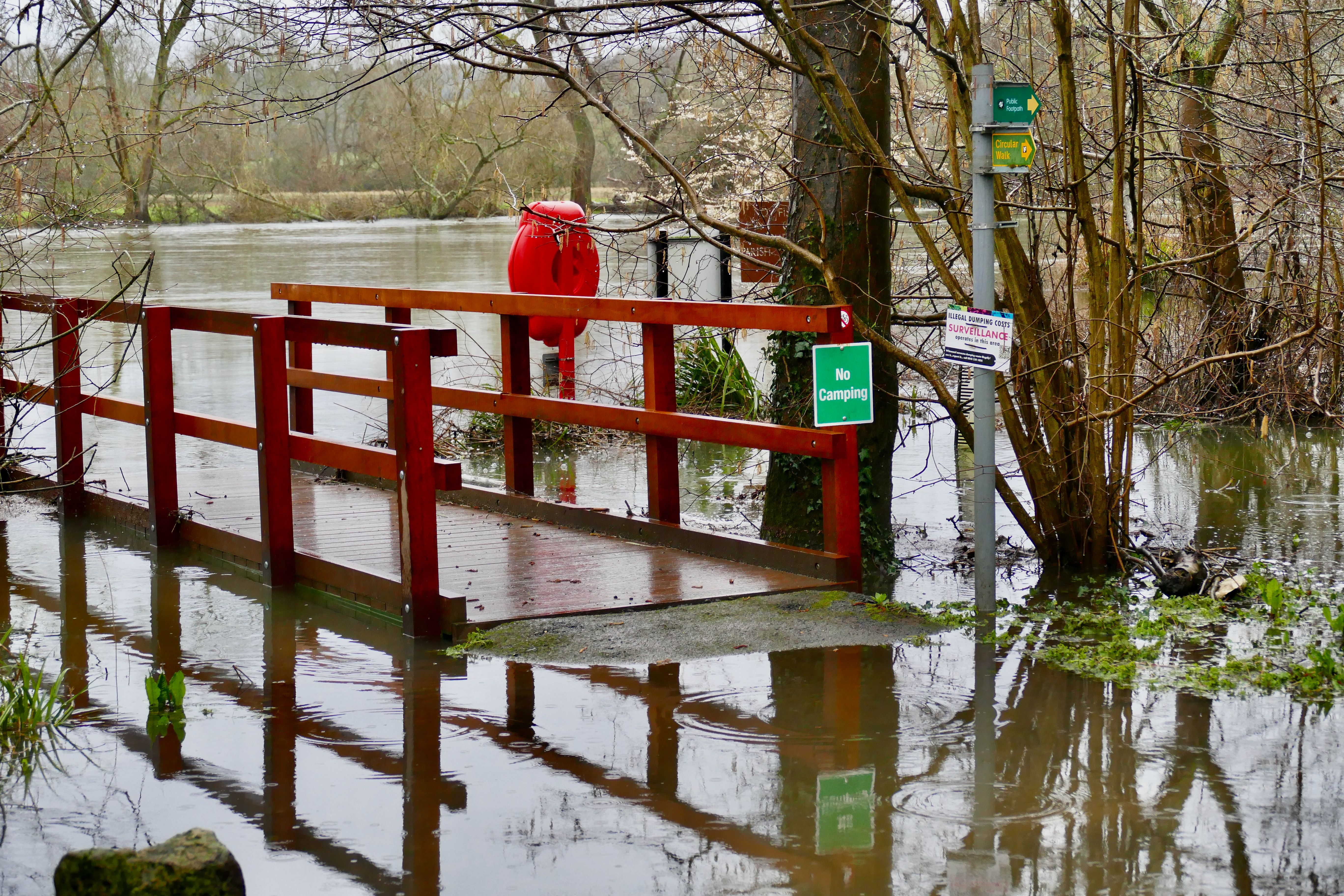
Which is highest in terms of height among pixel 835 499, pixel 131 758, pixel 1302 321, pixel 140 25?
pixel 140 25

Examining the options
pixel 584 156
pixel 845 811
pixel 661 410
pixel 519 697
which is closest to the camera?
pixel 845 811

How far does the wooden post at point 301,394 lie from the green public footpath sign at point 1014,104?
5087 mm

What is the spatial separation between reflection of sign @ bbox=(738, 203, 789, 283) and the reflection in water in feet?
9.93

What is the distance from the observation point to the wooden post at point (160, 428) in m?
7.68

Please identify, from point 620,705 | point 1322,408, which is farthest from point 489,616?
point 1322,408

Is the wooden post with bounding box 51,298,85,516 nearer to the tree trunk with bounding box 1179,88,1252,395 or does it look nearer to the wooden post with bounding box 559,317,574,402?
the wooden post with bounding box 559,317,574,402

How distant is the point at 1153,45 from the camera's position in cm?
1013

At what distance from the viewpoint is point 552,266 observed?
14047 millimetres

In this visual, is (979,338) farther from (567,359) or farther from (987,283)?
(567,359)

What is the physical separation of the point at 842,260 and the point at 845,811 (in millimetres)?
3913

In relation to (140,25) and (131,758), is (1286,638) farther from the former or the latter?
(140,25)

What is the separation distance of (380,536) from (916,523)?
3.13 meters

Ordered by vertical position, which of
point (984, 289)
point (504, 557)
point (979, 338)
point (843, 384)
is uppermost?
point (984, 289)

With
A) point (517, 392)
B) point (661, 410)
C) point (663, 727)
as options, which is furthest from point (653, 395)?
point (663, 727)
